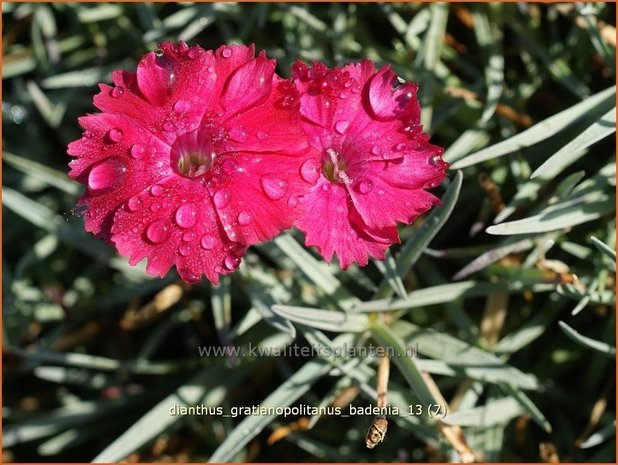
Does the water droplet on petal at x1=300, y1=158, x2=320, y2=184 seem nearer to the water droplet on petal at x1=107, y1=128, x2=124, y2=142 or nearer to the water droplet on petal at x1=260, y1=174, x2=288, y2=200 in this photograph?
the water droplet on petal at x1=260, y1=174, x2=288, y2=200

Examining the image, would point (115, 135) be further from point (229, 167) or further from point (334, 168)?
point (334, 168)

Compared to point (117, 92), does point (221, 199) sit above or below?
below

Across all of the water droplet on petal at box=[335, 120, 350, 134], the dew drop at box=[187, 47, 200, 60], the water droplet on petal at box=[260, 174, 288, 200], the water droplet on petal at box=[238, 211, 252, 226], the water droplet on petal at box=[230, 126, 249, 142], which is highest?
the dew drop at box=[187, 47, 200, 60]

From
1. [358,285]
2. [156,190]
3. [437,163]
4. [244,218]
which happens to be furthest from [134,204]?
[358,285]


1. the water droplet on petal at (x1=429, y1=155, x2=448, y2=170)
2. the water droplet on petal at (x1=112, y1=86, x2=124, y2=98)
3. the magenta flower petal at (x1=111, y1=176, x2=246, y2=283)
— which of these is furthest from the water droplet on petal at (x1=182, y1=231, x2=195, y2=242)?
the water droplet on petal at (x1=429, y1=155, x2=448, y2=170)

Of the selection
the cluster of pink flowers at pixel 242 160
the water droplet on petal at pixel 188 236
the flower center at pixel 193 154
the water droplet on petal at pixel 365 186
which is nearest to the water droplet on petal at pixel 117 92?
the cluster of pink flowers at pixel 242 160

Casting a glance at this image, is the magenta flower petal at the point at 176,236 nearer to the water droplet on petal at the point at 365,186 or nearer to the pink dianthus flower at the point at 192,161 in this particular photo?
the pink dianthus flower at the point at 192,161

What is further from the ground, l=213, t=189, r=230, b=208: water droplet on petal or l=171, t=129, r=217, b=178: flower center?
l=171, t=129, r=217, b=178: flower center
